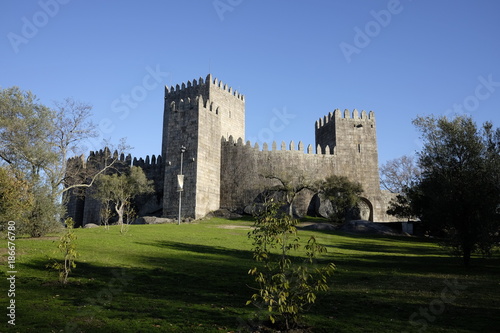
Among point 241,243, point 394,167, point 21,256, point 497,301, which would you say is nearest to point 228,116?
point 394,167

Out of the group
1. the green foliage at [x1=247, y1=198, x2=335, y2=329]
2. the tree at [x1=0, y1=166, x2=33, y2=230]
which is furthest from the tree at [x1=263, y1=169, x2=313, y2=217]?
the green foliage at [x1=247, y1=198, x2=335, y2=329]

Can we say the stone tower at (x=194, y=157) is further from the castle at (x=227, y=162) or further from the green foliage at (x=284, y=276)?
the green foliage at (x=284, y=276)

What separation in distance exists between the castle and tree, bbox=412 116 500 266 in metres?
16.9

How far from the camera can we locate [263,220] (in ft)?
33.7

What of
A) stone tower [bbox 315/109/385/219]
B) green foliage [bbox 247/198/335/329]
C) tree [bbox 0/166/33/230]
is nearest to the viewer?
green foliage [bbox 247/198/335/329]

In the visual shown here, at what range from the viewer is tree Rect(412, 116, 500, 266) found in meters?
18.6

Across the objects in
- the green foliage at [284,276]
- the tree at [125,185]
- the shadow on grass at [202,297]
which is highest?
the tree at [125,185]

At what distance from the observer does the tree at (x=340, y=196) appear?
135ft

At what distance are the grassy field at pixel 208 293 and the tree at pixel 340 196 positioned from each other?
19.8 meters

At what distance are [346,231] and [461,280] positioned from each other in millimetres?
19178

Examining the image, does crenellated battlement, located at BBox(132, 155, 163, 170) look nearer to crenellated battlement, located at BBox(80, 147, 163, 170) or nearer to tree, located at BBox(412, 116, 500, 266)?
crenellated battlement, located at BBox(80, 147, 163, 170)

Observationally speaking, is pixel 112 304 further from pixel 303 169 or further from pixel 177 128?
pixel 303 169

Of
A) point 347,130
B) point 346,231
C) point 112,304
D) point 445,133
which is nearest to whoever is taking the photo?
point 112,304

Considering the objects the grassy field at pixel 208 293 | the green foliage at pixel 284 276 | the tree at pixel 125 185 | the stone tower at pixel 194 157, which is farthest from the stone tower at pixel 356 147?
the green foliage at pixel 284 276
